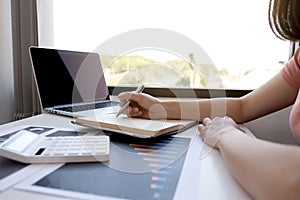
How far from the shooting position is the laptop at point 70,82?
0.99 metres

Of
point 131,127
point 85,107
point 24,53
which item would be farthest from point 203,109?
point 24,53

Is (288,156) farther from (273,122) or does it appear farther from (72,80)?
(72,80)

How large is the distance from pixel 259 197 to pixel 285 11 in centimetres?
Answer: 59

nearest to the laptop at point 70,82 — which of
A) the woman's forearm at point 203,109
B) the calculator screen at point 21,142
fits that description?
A: the woman's forearm at point 203,109

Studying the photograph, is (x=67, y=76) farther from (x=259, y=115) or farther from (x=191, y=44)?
(x=259, y=115)

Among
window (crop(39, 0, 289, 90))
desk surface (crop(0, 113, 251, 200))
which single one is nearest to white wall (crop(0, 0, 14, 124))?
window (crop(39, 0, 289, 90))

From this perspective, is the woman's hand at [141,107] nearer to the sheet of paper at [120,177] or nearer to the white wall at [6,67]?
the sheet of paper at [120,177]

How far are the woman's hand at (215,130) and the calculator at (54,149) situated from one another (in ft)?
0.85

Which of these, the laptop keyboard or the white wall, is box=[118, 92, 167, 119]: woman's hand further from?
the white wall

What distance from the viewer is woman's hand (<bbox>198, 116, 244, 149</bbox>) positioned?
0.64 m

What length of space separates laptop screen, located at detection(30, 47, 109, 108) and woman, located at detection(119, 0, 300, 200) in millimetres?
311

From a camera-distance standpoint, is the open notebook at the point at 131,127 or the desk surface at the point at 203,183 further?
the open notebook at the point at 131,127

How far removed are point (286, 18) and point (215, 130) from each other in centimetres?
39

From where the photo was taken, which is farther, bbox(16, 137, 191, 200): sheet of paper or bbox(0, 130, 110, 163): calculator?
bbox(0, 130, 110, 163): calculator
